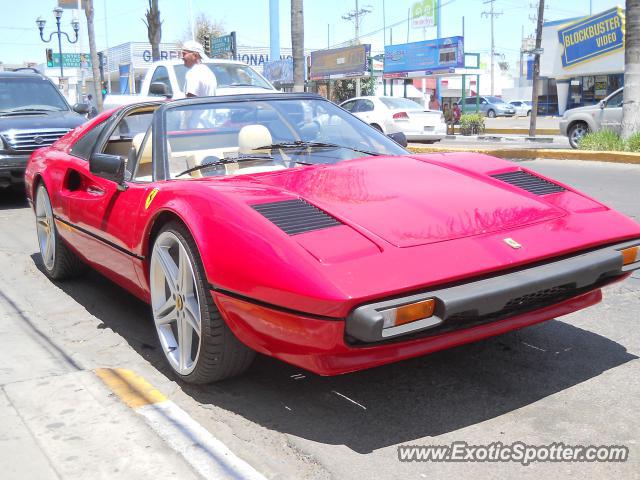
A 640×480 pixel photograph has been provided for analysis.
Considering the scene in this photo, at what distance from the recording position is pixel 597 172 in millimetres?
11039

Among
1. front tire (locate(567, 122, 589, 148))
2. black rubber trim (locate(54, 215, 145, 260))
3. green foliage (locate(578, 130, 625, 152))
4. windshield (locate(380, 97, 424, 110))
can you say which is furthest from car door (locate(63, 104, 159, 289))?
windshield (locate(380, 97, 424, 110))

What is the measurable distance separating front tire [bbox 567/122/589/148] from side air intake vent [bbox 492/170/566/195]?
14.4 meters

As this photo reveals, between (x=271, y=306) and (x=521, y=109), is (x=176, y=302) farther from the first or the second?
(x=521, y=109)

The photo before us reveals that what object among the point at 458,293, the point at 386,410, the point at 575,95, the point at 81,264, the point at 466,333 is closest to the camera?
the point at 458,293

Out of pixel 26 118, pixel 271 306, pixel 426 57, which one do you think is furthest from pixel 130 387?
pixel 426 57

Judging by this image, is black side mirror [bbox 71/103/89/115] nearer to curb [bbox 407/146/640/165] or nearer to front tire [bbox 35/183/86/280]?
front tire [bbox 35/183/86/280]

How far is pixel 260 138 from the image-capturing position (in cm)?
383

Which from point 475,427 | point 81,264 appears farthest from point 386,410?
point 81,264

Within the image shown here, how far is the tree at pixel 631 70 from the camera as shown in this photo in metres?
12.4

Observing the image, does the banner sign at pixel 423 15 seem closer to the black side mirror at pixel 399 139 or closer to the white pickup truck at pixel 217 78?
the white pickup truck at pixel 217 78

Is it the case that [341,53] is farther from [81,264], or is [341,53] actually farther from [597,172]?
[81,264]

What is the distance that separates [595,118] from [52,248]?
14295mm

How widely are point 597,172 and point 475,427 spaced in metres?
9.32

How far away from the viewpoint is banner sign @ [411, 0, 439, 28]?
56.6 meters
